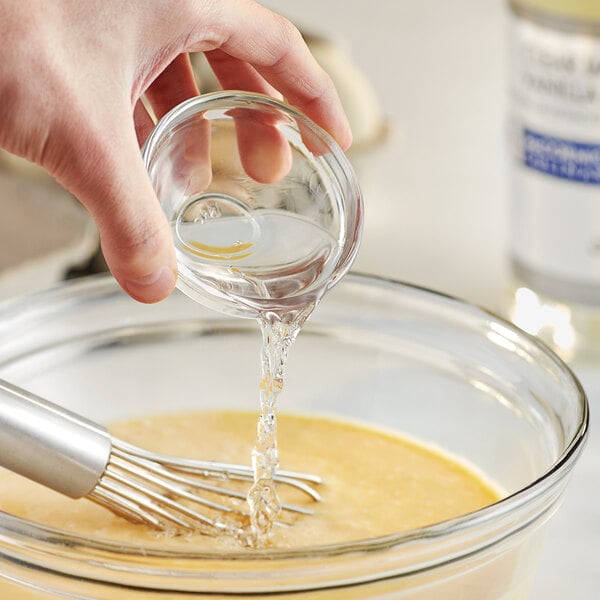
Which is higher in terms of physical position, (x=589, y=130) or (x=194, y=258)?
(x=589, y=130)

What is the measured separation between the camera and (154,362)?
91 cm

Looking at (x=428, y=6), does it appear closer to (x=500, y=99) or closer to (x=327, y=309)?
(x=500, y=99)

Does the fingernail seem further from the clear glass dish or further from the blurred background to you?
the blurred background

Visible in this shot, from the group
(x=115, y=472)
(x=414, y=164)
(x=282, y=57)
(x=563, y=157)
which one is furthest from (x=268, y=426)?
(x=414, y=164)

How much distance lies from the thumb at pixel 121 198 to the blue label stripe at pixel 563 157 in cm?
61

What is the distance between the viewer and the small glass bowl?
0.62 metres

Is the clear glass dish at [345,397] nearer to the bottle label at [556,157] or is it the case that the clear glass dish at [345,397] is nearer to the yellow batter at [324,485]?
the yellow batter at [324,485]

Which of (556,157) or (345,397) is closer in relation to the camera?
(345,397)

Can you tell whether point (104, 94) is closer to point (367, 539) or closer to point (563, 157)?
point (367, 539)

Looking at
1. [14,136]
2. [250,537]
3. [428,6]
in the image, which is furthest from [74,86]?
[428,6]

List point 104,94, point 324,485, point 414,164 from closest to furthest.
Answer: point 104,94 < point 324,485 < point 414,164

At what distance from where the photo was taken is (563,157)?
1.07 metres

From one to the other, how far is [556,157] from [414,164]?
0.44 m

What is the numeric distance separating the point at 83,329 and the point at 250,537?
9.9 inches
